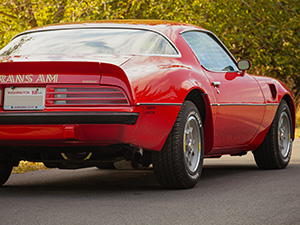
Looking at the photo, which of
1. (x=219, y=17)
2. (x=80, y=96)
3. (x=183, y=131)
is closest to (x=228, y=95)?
(x=183, y=131)

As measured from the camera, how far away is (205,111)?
7418 mm

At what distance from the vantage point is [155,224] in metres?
5.09

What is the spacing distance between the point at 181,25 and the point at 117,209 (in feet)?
8.78

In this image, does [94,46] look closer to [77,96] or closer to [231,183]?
[77,96]

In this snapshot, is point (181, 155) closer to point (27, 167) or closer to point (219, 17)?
point (27, 167)

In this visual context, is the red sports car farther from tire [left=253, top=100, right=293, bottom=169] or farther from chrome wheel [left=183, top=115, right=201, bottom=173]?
tire [left=253, top=100, right=293, bottom=169]

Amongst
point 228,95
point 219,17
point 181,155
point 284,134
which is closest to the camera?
point 181,155

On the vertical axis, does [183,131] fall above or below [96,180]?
above

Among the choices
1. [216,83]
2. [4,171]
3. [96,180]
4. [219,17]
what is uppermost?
[216,83]

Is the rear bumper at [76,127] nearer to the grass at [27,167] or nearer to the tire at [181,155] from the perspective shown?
the tire at [181,155]

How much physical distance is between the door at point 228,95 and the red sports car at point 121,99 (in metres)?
0.01

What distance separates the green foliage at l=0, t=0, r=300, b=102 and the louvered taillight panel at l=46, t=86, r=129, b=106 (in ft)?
35.6

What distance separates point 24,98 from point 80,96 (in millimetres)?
464

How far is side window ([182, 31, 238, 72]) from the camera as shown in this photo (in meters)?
7.67
